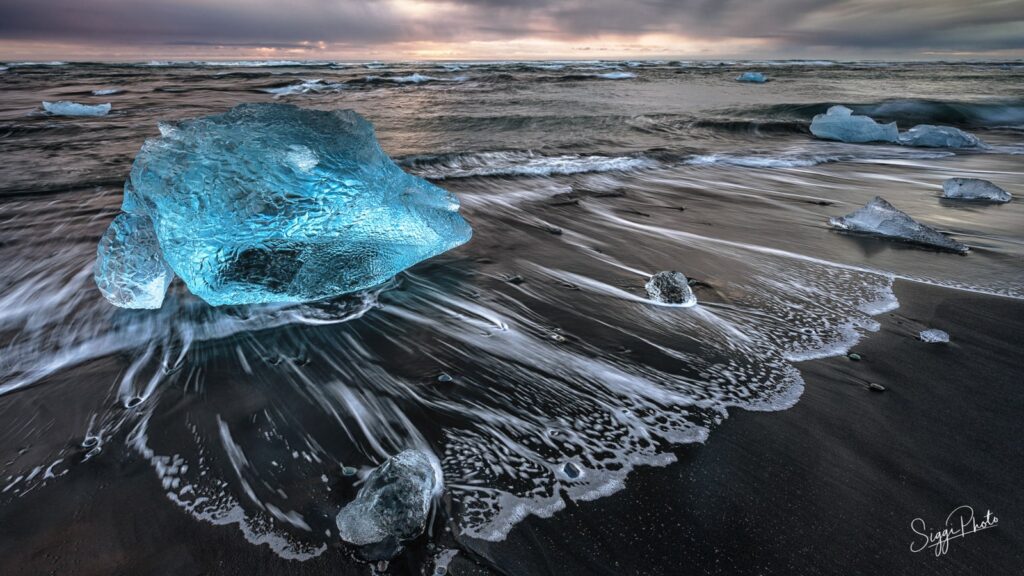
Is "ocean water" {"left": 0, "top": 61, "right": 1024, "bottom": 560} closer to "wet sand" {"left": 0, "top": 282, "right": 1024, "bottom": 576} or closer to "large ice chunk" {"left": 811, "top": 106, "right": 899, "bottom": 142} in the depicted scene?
"wet sand" {"left": 0, "top": 282, "right": 1024, "bottom": 576}

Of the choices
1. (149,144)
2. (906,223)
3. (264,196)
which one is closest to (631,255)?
(906,223)

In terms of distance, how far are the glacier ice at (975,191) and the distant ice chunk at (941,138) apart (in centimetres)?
494

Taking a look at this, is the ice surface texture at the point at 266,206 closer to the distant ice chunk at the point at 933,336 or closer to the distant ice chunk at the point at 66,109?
the distant ice chunk at the point at 933,336

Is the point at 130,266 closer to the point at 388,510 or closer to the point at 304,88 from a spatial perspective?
the point at 388,510

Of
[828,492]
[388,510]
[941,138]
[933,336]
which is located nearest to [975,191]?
[933,336]

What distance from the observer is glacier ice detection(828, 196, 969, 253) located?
3.56 m

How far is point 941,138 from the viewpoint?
8.76 metres

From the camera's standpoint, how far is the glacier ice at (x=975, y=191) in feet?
16.0

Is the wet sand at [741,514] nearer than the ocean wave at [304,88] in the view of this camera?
Yes

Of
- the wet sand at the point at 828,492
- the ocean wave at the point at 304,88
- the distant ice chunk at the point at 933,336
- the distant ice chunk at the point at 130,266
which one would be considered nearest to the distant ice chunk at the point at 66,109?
the ocean wave at the point at 304,88

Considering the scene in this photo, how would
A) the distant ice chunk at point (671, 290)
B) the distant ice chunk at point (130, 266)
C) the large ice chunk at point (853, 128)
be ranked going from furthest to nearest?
1. the large ice chunk at point (853, 128)
2. the distant ice chunk at point (671, 290)
3. the distant ice chunk at point (130, 266)

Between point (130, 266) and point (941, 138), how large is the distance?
493 inches

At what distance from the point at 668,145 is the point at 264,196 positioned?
8.20 m

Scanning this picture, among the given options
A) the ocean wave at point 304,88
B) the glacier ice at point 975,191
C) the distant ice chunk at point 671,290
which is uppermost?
the glacier ice at point 975,191
